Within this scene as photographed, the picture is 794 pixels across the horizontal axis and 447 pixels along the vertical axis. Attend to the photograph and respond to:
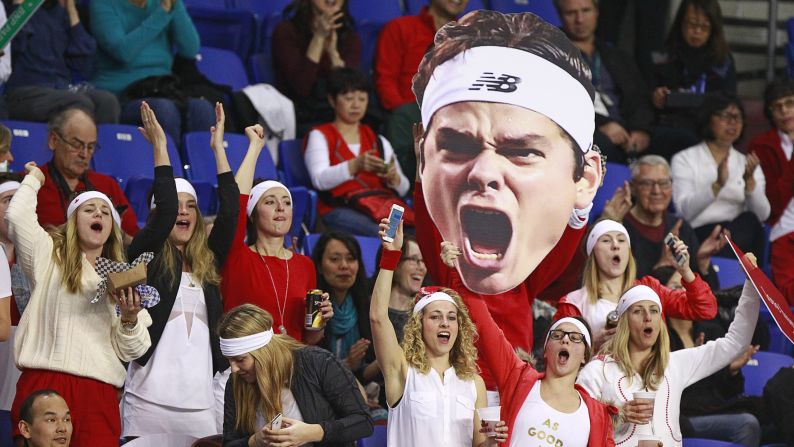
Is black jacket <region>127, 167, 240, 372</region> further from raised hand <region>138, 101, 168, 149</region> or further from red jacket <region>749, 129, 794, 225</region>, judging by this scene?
red jacket <region>749, 129, 794, 225</region>

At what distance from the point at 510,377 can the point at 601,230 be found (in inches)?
45.3

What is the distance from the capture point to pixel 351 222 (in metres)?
7.80

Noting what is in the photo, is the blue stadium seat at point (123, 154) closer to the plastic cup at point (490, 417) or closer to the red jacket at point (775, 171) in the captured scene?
the plastic cup at point (490, 417)

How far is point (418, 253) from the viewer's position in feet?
22.4

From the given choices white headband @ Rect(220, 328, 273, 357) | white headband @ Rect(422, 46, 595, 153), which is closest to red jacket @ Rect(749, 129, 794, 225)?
white headband @ Rect(422, 46, 595, 153)

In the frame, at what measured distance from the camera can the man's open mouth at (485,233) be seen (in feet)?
19.3

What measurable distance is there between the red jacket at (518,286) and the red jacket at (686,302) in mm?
206

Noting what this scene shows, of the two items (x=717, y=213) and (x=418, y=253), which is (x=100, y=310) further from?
(x=717, y=213)

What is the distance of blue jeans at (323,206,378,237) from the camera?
7.78m

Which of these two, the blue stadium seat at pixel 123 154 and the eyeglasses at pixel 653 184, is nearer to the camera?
the blue stadium seat at pixel 123 154

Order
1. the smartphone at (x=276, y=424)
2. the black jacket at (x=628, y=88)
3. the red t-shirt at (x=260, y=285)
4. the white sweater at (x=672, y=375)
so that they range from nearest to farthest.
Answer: the smartphone at (x=276, y=424) < the white sweater at (x=672, y=375) < the red t-shirt at (x=260, y=285) < the black jacket at (x=628, y=88)

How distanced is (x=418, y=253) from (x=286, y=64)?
212 centimetres

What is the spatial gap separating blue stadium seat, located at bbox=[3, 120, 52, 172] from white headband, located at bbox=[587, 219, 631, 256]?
2.63 meters

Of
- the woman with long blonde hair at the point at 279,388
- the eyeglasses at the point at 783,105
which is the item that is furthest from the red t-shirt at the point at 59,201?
the eyeglasses at the point at 783,105
